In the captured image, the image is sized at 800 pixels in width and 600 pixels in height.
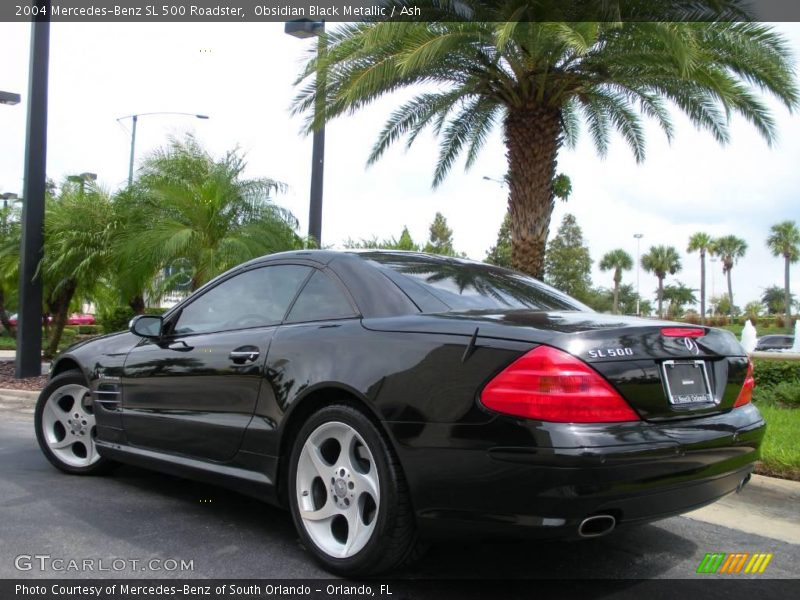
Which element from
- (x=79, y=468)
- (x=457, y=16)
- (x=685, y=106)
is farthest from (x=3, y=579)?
(x=685, y=106)

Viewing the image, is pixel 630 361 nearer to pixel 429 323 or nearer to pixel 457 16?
pixel 429 323

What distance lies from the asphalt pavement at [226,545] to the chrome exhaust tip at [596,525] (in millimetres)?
445

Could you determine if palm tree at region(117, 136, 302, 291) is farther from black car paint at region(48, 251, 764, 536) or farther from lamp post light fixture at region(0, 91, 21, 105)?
black car paint at region(48, 251, 764, 536)

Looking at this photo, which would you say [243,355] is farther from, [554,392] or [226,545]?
[554,392]

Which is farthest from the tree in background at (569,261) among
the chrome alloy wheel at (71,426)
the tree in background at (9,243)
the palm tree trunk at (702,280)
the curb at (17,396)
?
the chrome alloy wheel at (71,426)

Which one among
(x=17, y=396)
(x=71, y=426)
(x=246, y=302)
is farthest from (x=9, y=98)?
(x=246, y=302)

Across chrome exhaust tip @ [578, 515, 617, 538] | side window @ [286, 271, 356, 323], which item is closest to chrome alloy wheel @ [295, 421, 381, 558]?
side window @ [286, 271, 356, 323]

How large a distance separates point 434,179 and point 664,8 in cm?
582

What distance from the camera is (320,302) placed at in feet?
12.5

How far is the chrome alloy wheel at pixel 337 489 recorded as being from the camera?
3.21 m

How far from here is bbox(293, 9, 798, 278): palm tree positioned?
9312mm

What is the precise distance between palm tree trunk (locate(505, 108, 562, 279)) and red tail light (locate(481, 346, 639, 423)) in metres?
8.21

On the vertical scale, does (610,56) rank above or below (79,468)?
above

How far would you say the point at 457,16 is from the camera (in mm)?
10031
